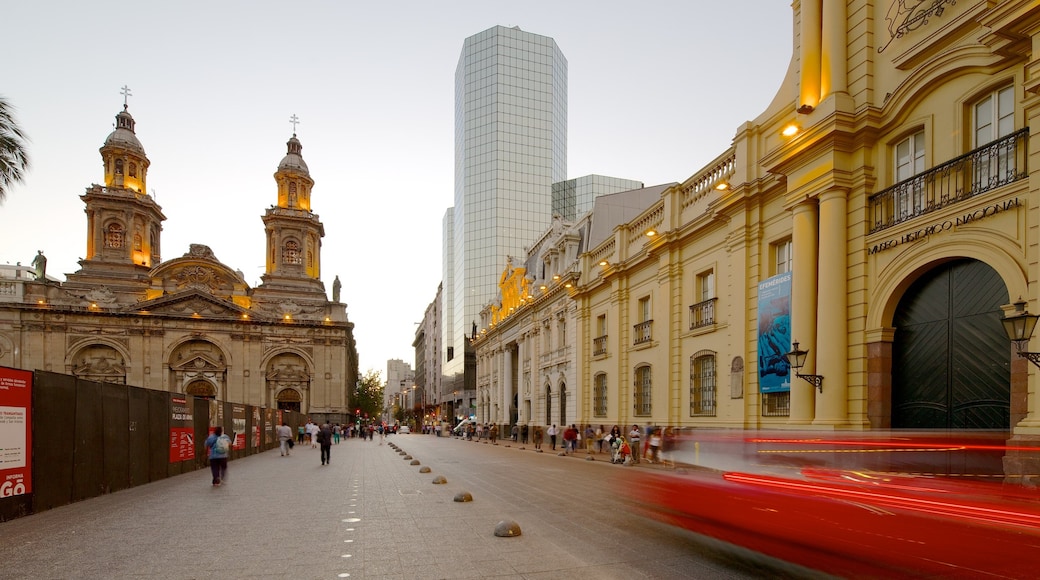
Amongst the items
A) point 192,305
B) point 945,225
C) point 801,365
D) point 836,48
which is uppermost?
point 836,48

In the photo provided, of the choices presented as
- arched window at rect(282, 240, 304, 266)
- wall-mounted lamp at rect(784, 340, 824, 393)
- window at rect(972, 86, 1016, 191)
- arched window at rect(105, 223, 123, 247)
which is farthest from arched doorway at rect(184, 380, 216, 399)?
window at rect(972, 86, 1016, 191)

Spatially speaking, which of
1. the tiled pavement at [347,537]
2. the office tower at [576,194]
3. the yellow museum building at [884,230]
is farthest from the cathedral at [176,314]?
the yellow museum building at [884,230]

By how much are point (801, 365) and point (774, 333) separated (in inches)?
85.1

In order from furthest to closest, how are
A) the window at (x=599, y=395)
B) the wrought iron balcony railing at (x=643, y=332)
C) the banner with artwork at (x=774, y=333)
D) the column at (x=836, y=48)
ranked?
the window at (x=599, y=395)
the wrought iron balcony railing at (x=643, y=332)
the banner with artwork at (x=774, y=333)
the column at (x=836, y=48)

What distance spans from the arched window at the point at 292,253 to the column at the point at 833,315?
6765 cm

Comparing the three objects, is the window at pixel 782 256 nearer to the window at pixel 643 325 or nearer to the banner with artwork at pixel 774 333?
the banner with artwork at pixel 774 333

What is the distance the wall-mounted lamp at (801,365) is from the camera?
1347 centimetres

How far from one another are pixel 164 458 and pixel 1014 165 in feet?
64.1

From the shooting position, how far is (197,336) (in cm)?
6512

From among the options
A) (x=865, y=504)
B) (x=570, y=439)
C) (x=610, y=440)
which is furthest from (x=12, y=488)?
(x=570, y=439)

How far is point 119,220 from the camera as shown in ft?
230

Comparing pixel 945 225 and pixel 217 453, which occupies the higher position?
pixel 945 225

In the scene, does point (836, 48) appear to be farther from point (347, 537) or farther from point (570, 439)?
point (570, 439)

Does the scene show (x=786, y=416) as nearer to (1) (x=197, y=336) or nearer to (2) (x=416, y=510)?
(2) (x=416, y=510)
